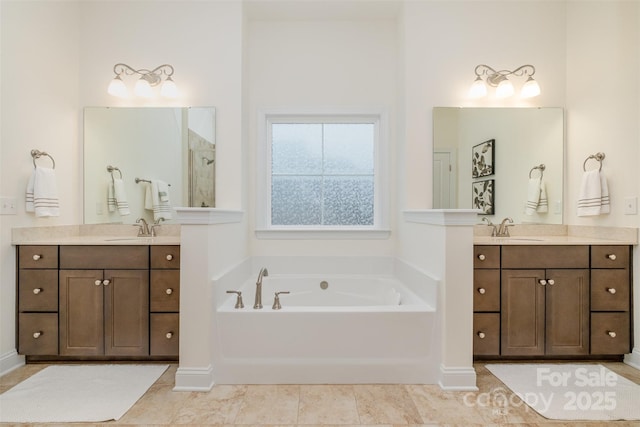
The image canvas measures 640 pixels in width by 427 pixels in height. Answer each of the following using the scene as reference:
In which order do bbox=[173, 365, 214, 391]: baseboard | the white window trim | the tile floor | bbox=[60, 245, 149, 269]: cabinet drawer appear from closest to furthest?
1. the tile floor
2. bbox=[173, 365, 214, 391]: baseboard
3. bbox=[60, 245, 149, 269]: cabinet drawer
4. the white window trim

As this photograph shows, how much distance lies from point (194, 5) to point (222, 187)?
4.56 ft

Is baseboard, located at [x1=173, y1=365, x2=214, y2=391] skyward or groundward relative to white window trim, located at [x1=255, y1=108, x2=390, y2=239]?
groundward

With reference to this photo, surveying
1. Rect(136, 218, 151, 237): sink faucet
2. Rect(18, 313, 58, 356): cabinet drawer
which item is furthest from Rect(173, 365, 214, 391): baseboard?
Rect(136, 218, 151, 237): sink faucet

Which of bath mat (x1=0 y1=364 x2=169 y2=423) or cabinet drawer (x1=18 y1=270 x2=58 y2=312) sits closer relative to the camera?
bath mat (x1=0 y1=364 x2=169 y2=423)

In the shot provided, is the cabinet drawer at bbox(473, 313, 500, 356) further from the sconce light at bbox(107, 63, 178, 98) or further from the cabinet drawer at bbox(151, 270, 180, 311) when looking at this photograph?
the sconce light at bbox(107, 63, 178, 98)

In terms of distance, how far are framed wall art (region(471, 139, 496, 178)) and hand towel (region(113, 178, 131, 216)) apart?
8.74 ft

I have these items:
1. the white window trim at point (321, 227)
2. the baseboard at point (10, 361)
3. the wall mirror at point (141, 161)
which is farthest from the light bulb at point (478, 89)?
the baseboard at point (10, 361)

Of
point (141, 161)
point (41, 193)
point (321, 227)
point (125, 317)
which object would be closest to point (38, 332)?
point (125, 317)

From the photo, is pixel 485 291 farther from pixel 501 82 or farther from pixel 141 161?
pixel 141 161

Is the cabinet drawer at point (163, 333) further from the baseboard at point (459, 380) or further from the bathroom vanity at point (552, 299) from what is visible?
the bathroom vanity at point (552, 299)

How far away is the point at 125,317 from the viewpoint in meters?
2.29

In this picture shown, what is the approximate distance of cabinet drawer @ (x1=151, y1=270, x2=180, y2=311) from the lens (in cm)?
230

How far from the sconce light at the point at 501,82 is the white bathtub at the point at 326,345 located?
67.2 inches

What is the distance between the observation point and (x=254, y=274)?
10.1 ft
